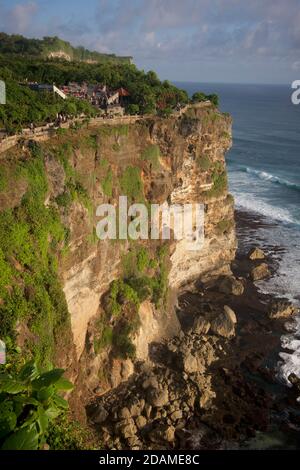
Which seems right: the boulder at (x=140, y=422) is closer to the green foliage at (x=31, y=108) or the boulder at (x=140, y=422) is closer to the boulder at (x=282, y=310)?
the boulder at (x=282, y=310)

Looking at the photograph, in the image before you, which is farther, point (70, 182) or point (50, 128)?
point (50, 128)

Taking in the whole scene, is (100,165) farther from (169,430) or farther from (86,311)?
(169,430)

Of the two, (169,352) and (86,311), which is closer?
(86,311)

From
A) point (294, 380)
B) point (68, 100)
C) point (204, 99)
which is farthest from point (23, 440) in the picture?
point (204, 99)

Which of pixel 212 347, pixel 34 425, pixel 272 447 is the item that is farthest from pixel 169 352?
pixel 34 425

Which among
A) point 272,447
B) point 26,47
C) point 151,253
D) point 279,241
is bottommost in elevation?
point 272,447

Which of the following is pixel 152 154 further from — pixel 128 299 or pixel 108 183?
pixel 128 299

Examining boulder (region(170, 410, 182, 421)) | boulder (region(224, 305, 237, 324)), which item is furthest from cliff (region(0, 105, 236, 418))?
boulder (region(224, 305, 237, 324))
